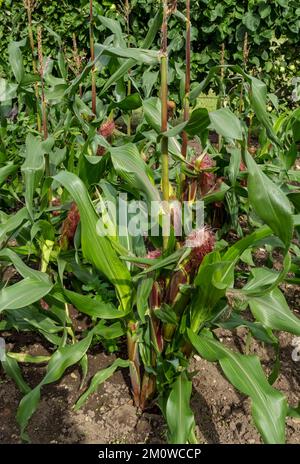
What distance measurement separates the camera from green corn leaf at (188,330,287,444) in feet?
4.72

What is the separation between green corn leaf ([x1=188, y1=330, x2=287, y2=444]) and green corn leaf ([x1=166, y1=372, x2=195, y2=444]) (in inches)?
7.7

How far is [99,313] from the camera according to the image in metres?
1.75

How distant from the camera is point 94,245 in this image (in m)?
1.68

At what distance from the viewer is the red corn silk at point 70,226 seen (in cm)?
204

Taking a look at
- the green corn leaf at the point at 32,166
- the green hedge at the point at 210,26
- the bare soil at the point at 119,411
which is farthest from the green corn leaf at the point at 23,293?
the green hedge at the point at 210,26

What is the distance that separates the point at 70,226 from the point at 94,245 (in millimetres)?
441

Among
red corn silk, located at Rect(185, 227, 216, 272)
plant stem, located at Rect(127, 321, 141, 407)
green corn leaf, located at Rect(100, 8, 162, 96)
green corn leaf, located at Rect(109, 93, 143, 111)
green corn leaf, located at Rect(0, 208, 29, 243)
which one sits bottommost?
plant stem, located at Rect(127, 321, 141, 407)

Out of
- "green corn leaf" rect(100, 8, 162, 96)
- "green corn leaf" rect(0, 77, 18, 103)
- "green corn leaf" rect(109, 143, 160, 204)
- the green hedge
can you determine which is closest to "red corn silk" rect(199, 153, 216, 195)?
"green corn leaf" rect(109, 143, 160, 204)

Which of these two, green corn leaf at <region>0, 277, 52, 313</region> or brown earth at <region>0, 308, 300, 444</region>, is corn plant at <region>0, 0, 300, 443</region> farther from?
brown earth at <region>0, 308, 300, 444</region>

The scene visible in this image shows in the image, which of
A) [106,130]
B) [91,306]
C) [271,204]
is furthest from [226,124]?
[106,130]

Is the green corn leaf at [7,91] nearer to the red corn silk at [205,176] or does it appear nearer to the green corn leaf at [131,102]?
the green corn leaf at [131,102]

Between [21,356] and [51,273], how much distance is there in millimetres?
390

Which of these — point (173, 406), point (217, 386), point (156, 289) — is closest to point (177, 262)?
point (156, 289)

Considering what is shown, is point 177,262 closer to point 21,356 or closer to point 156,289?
point 156,289
